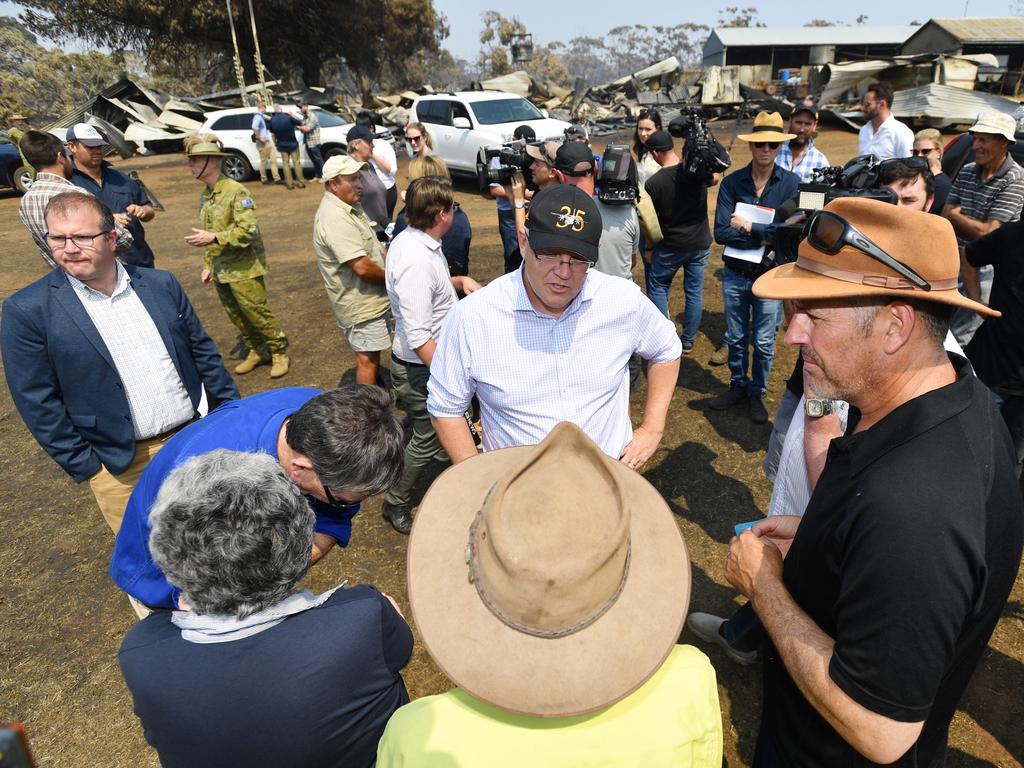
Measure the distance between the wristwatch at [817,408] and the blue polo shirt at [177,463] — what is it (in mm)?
1696

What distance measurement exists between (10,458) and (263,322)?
2.26 metres

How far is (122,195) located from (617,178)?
4411 millimetres

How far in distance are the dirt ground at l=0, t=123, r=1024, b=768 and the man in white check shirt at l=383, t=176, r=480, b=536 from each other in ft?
1.90

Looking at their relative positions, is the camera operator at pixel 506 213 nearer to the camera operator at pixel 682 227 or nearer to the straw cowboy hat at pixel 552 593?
the camera operator at pixel 682 227

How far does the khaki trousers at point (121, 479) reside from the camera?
2850 mm

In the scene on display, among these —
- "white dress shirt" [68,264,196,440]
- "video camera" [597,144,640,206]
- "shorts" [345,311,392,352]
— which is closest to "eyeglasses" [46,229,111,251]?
"white dress shirt" [68,264,196,440]

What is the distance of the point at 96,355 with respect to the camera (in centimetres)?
264

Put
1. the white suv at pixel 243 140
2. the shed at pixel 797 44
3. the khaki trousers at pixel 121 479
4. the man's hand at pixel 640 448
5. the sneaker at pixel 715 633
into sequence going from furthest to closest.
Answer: the shed at pixel 797 44, the white suv at pixel 243 140, the khaki trousers at pixel 121 479, the sneaker at pixel 715 633, the man's hand at pixel 640 448

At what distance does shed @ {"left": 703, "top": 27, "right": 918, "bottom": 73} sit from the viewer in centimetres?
3794

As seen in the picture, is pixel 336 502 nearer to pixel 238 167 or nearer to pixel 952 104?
pixel 238 167

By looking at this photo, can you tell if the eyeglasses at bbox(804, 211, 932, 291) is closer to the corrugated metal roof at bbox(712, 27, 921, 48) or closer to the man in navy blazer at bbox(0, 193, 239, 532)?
the man in navy blazer at bbox(0, 193, 239, 532)

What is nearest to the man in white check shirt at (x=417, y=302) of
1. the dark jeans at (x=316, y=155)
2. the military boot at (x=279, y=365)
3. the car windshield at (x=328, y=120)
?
the military boot at (x=279, y=365)

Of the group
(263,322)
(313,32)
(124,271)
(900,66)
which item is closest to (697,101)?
(900,66)

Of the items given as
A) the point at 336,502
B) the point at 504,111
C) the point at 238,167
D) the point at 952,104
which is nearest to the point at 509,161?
the point at 336,502
